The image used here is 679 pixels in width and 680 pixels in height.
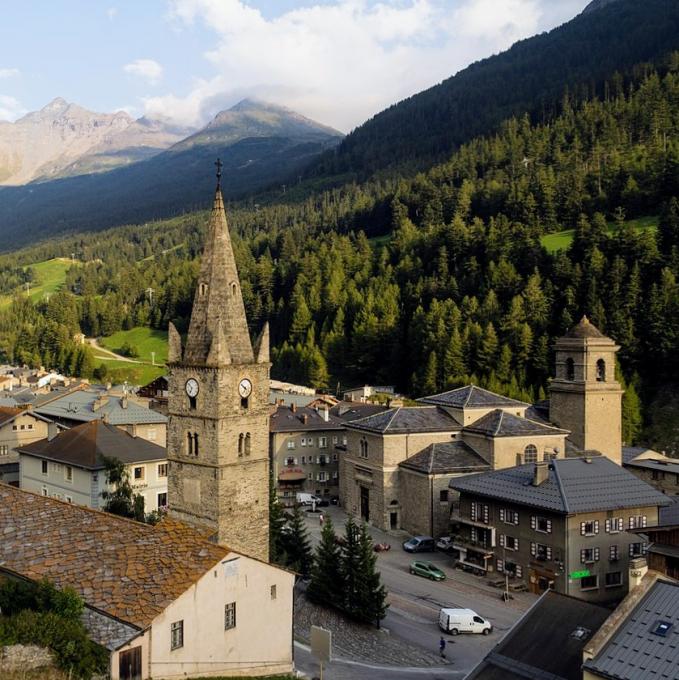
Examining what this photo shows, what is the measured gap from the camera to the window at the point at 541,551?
45.3m

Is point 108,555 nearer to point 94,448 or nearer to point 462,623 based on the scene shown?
point 462,623

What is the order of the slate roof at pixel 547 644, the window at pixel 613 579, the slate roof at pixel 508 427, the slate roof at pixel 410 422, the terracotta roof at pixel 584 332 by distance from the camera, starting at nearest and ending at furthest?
the slate roof at pixel 547 644
the window at pixel 613 579
the slate roof at pixel 508 427
the slate roof at pixel 410 422
the terracotta roof at pixel 584 332

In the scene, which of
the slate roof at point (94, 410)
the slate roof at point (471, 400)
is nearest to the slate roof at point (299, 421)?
the slate roof at point (94, 410)

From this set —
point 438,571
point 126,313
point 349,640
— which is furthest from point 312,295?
point 349,640

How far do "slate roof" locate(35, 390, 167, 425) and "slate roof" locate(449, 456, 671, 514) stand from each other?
1284 inches

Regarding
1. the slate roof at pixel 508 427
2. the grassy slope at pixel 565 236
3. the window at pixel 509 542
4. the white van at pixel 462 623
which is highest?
the grassy slope at pixel 565 236

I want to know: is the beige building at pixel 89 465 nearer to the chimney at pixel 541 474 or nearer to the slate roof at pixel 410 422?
the slate roof at pixel 410 422

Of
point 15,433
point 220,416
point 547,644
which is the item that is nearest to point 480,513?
point 220,416

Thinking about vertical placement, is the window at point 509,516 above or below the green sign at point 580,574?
above

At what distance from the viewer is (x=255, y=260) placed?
179750 millimetres

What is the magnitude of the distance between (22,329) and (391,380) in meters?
90.3

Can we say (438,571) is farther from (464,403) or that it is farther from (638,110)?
(638,110)

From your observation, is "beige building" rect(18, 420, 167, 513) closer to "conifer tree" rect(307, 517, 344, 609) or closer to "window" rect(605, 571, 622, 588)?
"conifer tree" rect(307, 517, 344, 609)

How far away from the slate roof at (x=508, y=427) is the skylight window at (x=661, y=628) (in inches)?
1353
